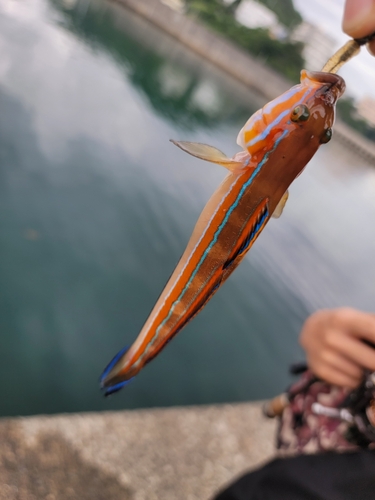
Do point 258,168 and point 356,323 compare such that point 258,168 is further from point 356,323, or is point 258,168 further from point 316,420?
point 316,420

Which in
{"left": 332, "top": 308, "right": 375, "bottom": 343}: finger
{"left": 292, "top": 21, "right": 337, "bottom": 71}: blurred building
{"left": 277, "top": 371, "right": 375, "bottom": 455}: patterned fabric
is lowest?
{"left": 277, "top": 371, "right": 375, "bottom": 455}: patterned fabric

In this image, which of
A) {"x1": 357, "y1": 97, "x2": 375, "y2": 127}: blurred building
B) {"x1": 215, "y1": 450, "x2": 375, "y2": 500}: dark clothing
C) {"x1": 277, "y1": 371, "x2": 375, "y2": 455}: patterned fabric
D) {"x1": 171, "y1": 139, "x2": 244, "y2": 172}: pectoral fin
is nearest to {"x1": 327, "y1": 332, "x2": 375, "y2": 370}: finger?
{"x1": 277, "y1": 371, "x2": 375, "y2": 455}: patterned fabric

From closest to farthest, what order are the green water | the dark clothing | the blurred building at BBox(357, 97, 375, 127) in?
the dark clothing
the green water
the blurred building at BBox(357, 97, 375, 127)

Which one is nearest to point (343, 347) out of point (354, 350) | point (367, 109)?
point (354, 350)

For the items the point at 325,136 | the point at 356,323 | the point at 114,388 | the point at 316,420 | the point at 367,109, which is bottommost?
the point at 316,420

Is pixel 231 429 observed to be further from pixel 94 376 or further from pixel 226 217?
pixel 226 217

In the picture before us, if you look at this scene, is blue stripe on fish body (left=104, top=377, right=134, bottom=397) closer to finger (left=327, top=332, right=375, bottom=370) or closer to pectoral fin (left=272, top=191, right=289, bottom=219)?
pectoral fin (left=272, top=191, right=289, bottom=219)
